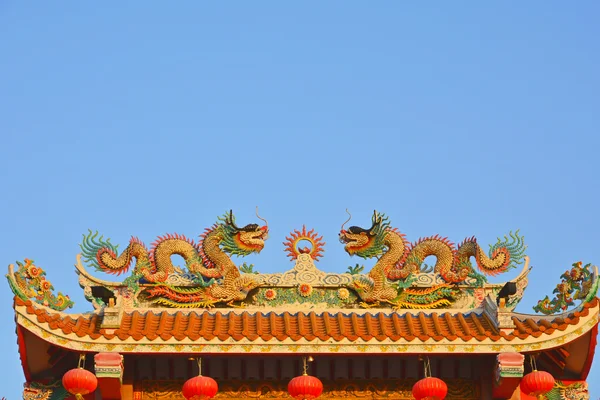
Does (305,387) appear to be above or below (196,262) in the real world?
below

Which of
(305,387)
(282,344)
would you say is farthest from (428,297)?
(305,387)

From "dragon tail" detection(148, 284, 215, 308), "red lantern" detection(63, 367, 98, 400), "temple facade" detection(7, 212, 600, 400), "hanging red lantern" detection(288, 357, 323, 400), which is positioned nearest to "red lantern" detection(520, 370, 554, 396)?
"temple facade" detection(7, 212, 600, 400)

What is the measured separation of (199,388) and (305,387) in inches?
59.3

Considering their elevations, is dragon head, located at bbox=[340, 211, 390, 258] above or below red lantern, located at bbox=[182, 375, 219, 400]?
above

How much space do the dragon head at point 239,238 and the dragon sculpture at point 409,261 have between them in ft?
4.55

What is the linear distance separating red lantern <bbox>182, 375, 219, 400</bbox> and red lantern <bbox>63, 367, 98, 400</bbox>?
1318mm

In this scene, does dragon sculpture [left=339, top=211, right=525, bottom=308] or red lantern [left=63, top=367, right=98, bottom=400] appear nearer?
red lantern [left=63, top=367, right=98, bottom=400]

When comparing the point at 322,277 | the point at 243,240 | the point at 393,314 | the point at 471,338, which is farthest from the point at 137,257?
the point at 471,338

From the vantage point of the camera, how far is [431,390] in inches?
703

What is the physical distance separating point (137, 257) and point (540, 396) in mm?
6685

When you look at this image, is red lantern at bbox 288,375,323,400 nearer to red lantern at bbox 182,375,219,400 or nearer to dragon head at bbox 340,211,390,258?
red lantern at bbox 182,375,219,400

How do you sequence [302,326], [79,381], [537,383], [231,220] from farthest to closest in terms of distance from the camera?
[231,220]
[302,326]
[537,383]
[79,381]

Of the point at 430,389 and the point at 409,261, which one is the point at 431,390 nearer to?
the point at 430,389

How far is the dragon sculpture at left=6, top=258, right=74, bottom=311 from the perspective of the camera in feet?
61.2
